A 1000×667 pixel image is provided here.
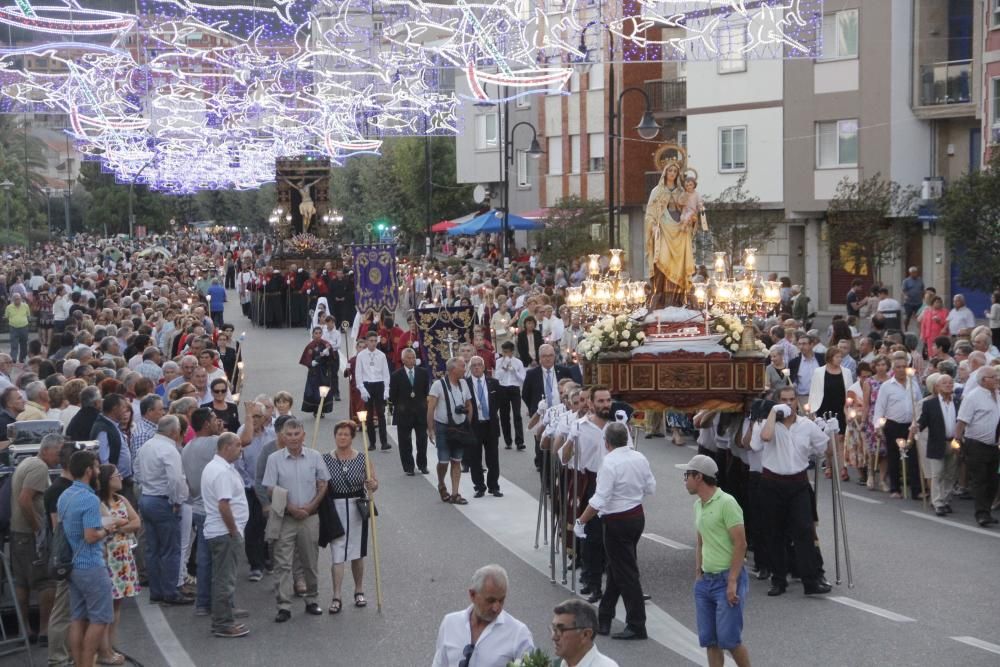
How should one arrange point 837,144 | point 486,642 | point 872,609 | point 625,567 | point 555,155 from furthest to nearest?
point 555,155
point 837,144
point 872,609
point 625,567
point 486,642

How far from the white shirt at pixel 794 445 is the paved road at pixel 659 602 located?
3.51ft

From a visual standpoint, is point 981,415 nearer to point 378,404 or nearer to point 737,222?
point 378,404

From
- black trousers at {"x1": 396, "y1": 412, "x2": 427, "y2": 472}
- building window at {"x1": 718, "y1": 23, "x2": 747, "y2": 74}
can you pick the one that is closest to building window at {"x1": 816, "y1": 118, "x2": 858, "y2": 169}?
building window at {"x1": 718, "y1": 23, "x2": 747, "y2": 74}

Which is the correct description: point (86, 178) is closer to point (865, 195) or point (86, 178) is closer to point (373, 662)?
point (865, 195)

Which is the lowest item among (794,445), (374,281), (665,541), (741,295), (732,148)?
(665,541)

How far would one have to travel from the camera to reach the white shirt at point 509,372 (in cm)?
1997

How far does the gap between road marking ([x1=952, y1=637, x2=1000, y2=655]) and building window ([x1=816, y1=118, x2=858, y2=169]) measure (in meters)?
30.3

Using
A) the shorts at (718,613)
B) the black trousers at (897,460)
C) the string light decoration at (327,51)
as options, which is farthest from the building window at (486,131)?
the shorts at (718,613)

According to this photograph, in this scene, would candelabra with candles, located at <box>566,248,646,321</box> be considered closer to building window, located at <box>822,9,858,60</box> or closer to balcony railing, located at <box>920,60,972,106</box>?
balcony railing, located at <box>920,60,972,106</box>

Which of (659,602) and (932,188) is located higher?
(932,188)

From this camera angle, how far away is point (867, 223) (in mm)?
35875

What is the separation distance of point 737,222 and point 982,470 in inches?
948

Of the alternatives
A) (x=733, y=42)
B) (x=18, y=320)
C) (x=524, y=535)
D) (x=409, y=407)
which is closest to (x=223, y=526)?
(x=524, y=535)

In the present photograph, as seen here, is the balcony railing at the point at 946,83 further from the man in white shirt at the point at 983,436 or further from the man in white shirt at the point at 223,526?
the man in white shirt at the point at 223,526
